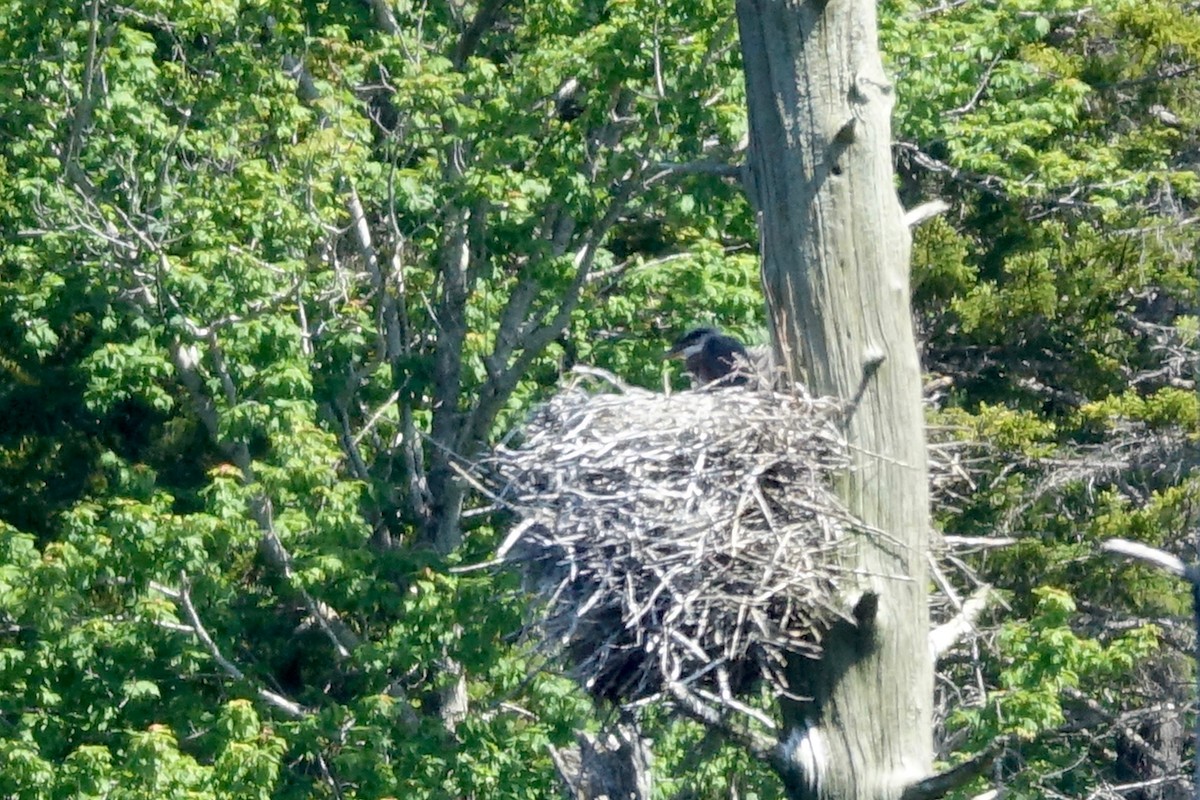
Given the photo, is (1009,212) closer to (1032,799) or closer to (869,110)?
(1032,799)

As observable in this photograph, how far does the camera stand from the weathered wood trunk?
5.30m

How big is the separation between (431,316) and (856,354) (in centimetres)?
858

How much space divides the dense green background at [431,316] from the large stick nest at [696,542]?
5865 mm

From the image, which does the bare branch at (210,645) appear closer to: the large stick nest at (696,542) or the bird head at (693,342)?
the bird head at (693,342)

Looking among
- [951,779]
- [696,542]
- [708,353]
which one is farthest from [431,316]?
[951,779]

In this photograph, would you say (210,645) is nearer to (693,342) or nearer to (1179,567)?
(693,342)

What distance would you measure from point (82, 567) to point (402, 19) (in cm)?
501

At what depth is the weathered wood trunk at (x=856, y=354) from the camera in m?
5.30

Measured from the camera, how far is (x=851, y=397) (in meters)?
5.31

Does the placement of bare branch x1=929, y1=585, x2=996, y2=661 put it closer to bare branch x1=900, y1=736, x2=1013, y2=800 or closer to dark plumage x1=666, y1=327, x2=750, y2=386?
bare branch x1=900, y1=736, x2=1013, y2=800

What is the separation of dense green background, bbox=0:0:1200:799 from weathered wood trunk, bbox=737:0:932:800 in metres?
5.74

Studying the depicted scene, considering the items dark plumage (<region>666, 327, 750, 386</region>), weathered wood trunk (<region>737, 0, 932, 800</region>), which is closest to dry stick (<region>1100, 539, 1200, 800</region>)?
weathered wood trunk (<region>737, 0, 932, 800</region>)

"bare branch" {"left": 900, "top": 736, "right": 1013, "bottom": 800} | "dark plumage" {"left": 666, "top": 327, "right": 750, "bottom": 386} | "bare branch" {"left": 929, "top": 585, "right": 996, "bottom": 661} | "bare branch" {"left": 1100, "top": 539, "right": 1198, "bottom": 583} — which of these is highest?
"dark plumage" {"left": 666, "top": 327, "right": 750, "bottom": 386}

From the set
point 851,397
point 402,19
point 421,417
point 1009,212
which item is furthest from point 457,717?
point 851,397
